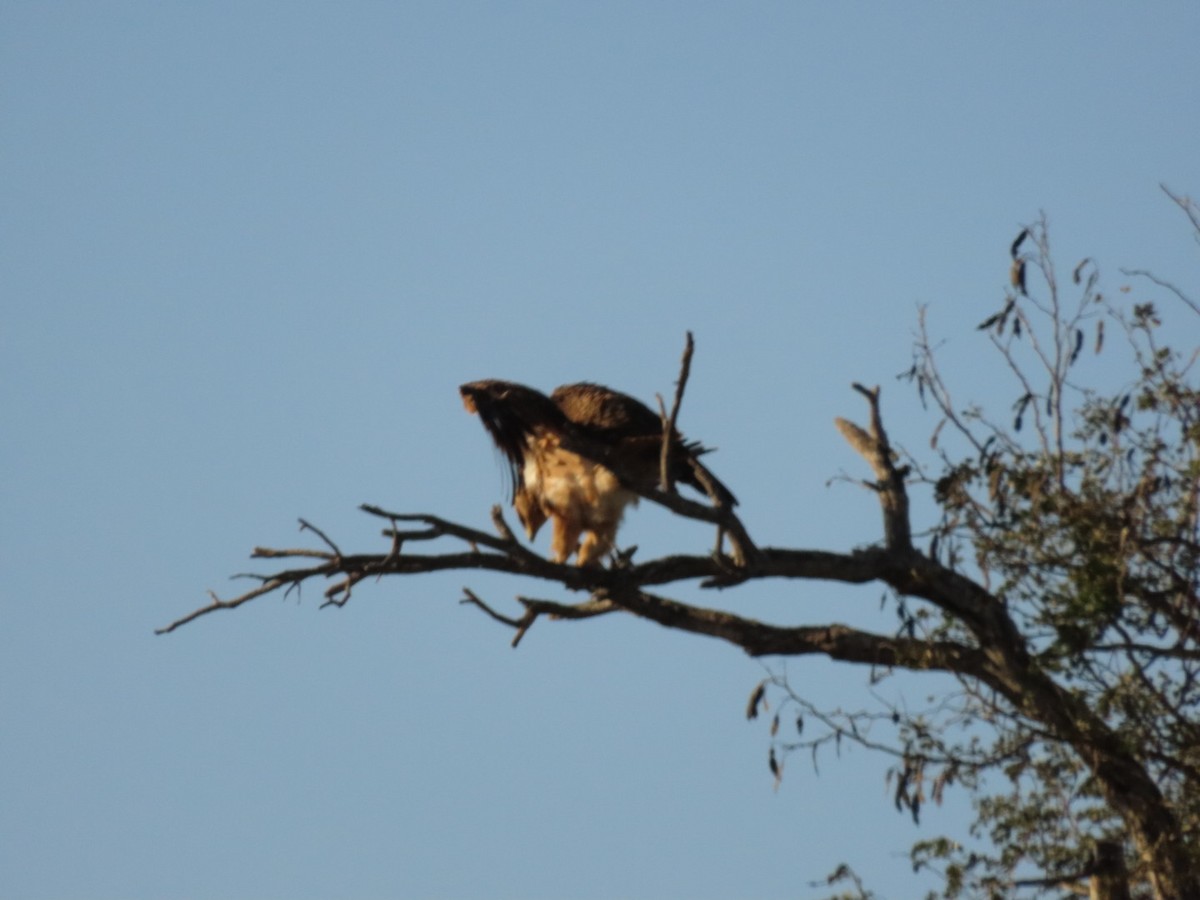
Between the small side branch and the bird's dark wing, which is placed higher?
the bird's dark wing

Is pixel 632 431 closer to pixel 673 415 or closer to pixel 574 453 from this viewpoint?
pixel 574 453

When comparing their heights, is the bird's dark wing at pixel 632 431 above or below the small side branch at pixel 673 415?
above

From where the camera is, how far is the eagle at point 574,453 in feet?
23.3

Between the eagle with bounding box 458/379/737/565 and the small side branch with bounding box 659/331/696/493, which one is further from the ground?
the eagle with bounding box 458/379/737/565

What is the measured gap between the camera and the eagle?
709cm

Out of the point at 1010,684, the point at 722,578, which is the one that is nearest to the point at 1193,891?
the point at 1010,684

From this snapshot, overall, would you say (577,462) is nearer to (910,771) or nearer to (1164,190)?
(910,771)

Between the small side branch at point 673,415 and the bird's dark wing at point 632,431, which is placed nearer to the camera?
the small side branch at point 673,415

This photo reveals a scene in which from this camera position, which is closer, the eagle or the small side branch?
the small side branch

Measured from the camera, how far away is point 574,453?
23.3ft

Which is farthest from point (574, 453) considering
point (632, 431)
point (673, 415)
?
point (673, 415)

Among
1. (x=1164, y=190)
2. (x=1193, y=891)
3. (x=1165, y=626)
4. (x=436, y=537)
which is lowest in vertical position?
(x=1193, y=891)

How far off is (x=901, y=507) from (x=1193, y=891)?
1845 millimetres

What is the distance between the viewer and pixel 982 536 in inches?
276
